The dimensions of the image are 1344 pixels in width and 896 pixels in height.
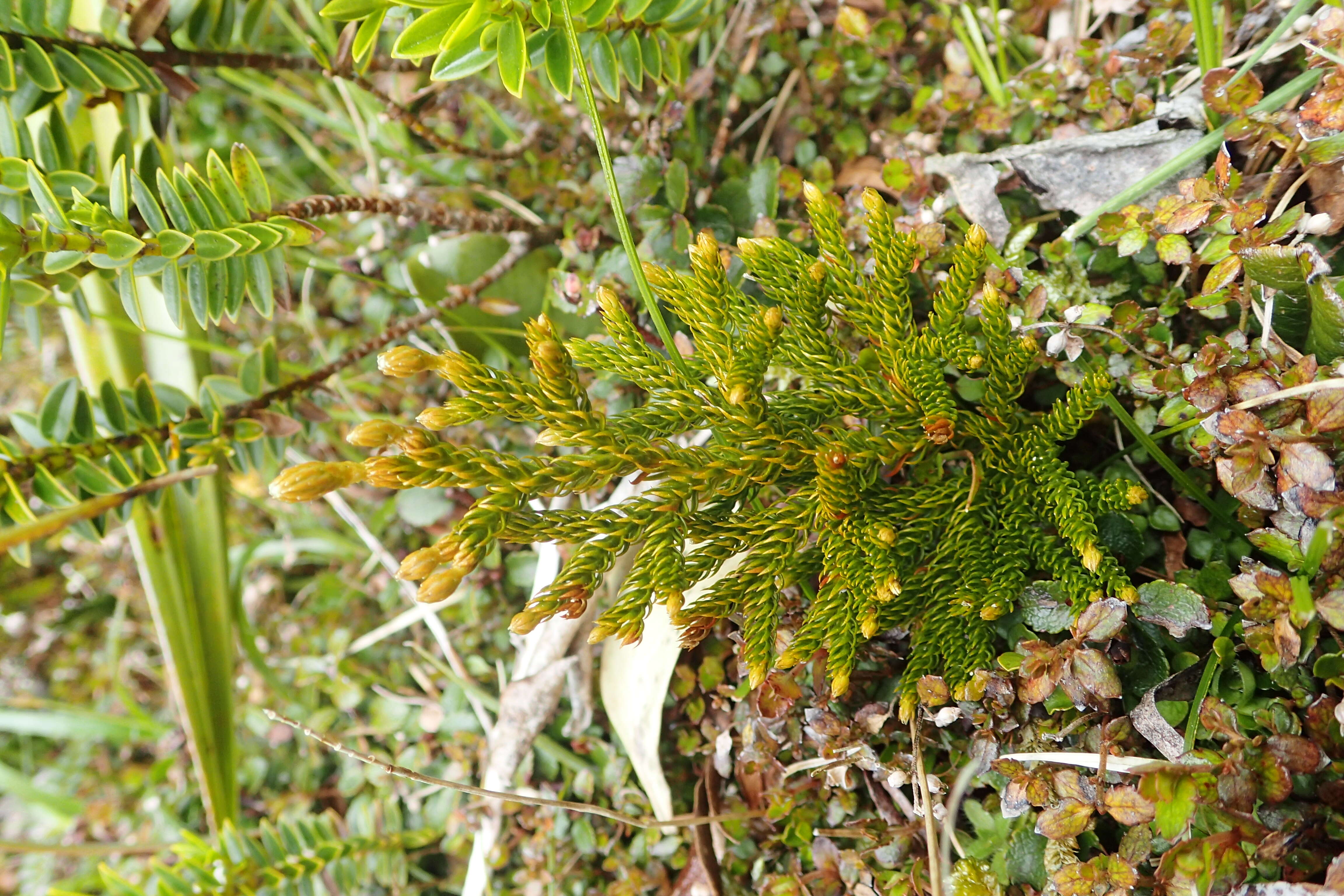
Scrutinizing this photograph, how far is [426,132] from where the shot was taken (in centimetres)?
149

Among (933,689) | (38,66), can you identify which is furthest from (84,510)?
(933,689)

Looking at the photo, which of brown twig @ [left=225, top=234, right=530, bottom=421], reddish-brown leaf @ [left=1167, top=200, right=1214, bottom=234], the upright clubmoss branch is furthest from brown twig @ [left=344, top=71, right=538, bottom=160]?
reddish-brown leaf @ [left=1167, top=200, right=1214, bottom=234]

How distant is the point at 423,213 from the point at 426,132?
15 cm

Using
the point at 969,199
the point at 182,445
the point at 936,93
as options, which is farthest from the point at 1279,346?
the point at 182,445

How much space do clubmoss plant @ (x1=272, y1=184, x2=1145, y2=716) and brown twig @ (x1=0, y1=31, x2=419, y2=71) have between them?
0.72m

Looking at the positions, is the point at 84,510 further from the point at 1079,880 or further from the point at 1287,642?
the point at 1287,642

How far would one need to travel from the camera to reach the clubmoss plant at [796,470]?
2.81 feet

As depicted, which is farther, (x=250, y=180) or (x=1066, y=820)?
(x=250, y=180)

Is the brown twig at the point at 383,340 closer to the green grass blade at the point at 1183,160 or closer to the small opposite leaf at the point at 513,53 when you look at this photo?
the small opposite leaf at the point at 513,53

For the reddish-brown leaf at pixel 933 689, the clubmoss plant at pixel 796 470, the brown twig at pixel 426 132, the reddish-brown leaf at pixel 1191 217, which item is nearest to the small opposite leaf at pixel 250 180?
the brown twig at pixel 426 132

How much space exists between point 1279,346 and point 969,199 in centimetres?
50

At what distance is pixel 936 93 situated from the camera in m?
1.45

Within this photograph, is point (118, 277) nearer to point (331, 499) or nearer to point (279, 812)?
point (331, 499)

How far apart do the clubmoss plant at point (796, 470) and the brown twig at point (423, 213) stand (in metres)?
0.58
